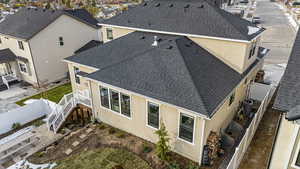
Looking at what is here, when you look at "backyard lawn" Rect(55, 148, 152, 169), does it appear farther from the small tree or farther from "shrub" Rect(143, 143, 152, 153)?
the small tree

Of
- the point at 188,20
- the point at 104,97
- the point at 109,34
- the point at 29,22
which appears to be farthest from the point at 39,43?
the point at 188,20

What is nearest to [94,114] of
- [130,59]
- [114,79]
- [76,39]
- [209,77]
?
[114,79]

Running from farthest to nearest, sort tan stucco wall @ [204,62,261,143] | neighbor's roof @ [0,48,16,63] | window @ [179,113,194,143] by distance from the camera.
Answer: neighbor's roof @ [0,48,16,63]
tan stucco wall @ [204,62,261,143]
window @ [179,113,194,143]

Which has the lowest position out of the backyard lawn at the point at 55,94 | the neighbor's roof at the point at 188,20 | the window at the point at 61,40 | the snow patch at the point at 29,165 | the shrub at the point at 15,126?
the shrub at the point at 15,126

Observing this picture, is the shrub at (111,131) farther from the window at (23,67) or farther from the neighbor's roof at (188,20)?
the window at (23,67)

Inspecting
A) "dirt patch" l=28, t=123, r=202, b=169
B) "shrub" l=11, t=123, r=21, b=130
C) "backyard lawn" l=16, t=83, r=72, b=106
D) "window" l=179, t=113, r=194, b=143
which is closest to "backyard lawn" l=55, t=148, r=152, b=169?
"dirt patch" l=28, t=123, r=202, b=169

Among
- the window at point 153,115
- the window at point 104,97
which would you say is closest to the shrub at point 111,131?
the window at point 104,97
